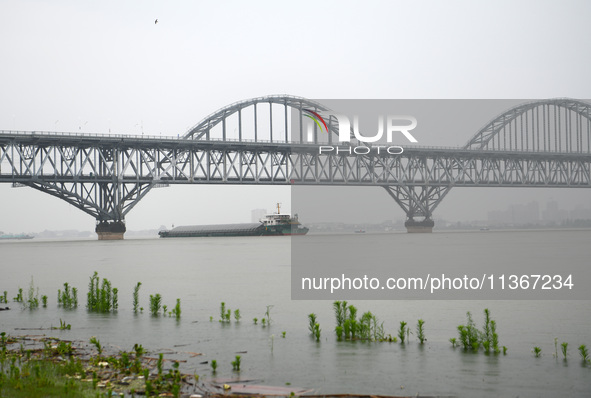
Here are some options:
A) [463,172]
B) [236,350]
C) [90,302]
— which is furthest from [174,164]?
[236,350]

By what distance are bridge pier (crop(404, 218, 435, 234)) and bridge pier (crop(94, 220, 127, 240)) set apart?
5714 cm

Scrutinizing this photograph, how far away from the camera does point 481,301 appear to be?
1738 cm

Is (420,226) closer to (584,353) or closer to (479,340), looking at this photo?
(479,340)

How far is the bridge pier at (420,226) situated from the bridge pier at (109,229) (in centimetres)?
5714

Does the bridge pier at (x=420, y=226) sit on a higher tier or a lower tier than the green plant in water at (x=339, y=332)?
higher

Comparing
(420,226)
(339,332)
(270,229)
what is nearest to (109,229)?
(270,229)

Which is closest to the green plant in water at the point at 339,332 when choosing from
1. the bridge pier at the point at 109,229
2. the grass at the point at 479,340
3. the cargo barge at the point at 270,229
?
the grass at the point at 479,340

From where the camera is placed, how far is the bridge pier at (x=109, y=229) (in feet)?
331

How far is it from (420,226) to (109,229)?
200 feet

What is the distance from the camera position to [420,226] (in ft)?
436

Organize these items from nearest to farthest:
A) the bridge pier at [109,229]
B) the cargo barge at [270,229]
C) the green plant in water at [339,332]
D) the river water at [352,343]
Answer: the river water at [352,343] < the green plant in water at [339,332] < the bridge pier at [109,229] < the cargo barge at [270,229]

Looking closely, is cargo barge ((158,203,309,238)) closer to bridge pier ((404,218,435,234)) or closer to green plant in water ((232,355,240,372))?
bridge pier ((404,218,435,234))

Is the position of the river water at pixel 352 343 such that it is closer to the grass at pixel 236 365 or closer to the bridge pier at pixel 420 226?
the grass at pixel 236 365

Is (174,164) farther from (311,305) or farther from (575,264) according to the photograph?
(311,305)
